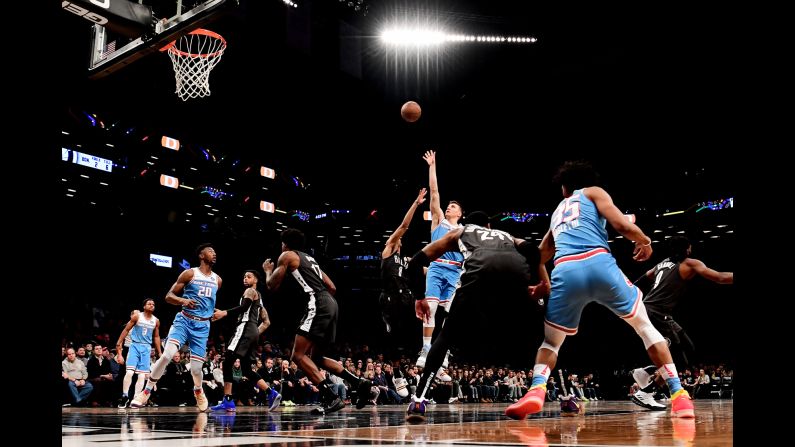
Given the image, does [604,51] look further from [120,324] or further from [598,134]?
[120,324]

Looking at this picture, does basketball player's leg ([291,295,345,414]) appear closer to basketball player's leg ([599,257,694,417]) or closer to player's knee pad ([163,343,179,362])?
player's knee pad ([163,343,179,362])

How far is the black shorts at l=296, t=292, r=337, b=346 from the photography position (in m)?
6.67

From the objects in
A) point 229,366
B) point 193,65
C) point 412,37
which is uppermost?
point 412,37

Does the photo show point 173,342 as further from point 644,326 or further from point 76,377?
point 644,326

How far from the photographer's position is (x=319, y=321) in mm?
6703

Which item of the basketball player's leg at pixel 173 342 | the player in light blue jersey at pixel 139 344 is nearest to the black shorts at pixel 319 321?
the basketball player's leg at pixel 173 342

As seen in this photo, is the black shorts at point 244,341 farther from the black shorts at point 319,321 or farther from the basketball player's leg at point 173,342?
the black shorts at point 319,321

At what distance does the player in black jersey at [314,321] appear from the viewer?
6.69 m

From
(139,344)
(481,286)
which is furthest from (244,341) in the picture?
(481,286)

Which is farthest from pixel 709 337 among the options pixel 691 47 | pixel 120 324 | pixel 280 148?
pixel 120 324

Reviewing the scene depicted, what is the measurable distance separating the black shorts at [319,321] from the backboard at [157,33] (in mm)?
3159

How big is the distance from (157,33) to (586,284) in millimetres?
5192

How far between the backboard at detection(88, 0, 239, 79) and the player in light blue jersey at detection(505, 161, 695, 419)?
14.2 ft

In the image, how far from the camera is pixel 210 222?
2586 cm
